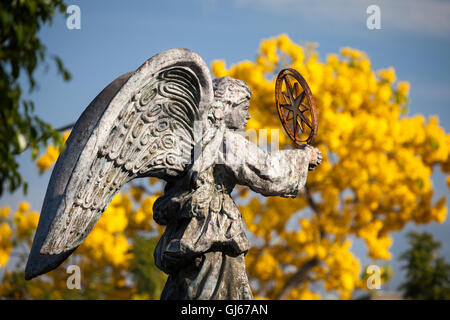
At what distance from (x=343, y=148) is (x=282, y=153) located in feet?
18.3

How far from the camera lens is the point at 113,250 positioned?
8.55 m

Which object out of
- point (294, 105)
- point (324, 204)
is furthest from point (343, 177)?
point (294, 105)

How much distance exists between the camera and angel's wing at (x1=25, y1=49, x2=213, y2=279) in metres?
3.02

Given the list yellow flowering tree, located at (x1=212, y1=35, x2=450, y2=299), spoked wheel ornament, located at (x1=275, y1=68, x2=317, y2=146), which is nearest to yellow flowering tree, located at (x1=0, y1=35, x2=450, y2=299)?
yellow flowering tree, located at (x1=212, y1=35, x2=450, y2=299)

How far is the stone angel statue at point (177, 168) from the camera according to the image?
305cm

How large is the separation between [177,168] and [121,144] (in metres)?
0.37

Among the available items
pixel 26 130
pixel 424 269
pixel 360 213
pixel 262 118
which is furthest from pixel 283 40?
pixel 26 130

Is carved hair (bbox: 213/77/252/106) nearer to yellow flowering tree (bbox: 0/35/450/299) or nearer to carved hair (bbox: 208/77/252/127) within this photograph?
carved hair (bbox: 208/77/252/127)

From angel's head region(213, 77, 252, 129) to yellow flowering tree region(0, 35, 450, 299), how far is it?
198 inches

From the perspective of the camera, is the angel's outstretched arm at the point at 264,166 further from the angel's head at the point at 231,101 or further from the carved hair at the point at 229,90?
the carved hair at the point at 229,90

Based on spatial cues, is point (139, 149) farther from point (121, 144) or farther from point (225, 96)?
point (225, 96)

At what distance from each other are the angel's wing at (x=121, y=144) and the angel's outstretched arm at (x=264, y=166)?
238mm
